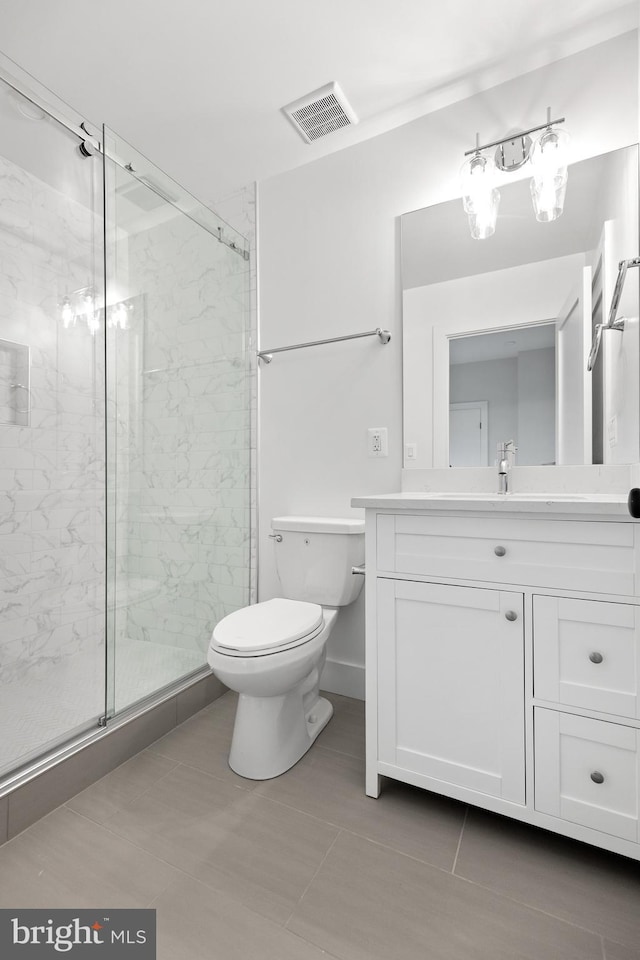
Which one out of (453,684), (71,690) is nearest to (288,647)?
(453,684)

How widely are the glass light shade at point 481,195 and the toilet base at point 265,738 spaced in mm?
1804

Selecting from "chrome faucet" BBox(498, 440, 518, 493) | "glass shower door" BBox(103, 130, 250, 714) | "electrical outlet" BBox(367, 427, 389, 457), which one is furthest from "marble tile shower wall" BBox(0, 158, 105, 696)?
"chrome faucet" BBox(498, 440, 518, 493)

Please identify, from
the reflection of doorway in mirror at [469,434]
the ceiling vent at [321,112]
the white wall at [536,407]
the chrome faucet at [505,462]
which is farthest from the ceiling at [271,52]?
the chrome faucet at [505,462]

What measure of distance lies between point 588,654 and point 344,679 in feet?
3.81

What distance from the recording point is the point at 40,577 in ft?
6.23

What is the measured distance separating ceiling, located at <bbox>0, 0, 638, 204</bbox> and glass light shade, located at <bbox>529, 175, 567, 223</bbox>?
441mm

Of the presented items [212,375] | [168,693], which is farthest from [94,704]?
[212,375]

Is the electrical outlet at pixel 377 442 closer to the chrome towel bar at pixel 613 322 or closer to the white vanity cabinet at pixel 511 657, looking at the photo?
the white vanity cabinet at pixel 511 657

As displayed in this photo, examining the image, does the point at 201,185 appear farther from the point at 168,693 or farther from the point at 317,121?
the point at 168,693

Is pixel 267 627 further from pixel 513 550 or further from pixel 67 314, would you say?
pixel 67 314

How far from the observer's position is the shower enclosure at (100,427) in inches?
65.5

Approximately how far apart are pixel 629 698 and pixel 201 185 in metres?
2.68

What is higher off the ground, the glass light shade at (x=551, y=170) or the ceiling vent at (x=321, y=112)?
the ceiling vent at (x=321, y=112)

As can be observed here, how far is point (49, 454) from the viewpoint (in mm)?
1885
